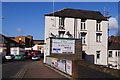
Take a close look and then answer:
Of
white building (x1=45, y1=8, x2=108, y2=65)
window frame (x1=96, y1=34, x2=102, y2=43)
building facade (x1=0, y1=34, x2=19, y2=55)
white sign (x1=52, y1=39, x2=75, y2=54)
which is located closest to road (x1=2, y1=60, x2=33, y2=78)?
white sign (x1=52, y1=39, x2=75, y2=54)

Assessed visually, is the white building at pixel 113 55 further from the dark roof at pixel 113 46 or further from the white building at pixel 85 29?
the white building at pixel 85 29

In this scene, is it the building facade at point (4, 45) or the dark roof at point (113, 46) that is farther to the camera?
the building facade at point (4, 45)

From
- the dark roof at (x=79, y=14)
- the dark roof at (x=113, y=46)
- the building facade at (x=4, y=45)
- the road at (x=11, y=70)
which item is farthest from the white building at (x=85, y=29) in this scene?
the building facade at (x=4, y=45)

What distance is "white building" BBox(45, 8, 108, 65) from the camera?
5181 cm

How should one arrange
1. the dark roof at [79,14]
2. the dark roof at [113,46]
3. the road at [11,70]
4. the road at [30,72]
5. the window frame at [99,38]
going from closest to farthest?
the road at [30,72] → the road at [11,70] → the dark roof at [79,14] → the window frame at [99,38] → the dark roof at [113,46]

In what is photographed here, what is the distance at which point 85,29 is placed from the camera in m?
55.4

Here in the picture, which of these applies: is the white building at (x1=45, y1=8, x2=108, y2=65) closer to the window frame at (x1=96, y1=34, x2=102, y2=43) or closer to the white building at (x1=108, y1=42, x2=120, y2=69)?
the window frame at (x1=96, y1=34, x2=102, y2=43)

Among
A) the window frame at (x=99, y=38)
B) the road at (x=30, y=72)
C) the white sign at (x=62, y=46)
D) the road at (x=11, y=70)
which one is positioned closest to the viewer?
the road at (x=30, y=72)

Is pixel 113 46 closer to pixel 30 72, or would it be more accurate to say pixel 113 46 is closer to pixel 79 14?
pixel 79 14

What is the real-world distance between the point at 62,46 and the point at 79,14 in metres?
10.4

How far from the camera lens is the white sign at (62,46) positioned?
4828 cm

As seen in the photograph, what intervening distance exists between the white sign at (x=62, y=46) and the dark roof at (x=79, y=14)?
5942mm

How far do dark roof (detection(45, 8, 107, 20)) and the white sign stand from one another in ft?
19.5

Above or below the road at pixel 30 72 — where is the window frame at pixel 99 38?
above
